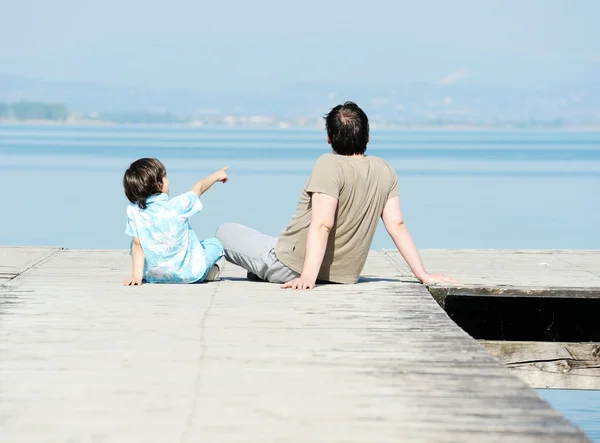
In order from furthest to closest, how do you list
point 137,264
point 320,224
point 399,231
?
point 137,264
point 399,231
point 320,224

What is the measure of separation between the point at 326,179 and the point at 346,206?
262 millimetres

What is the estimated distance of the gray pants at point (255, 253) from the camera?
278 inches

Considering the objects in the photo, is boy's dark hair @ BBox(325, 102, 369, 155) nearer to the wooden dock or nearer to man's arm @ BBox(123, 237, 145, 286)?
the wooden dock

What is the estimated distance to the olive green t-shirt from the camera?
21.5ft

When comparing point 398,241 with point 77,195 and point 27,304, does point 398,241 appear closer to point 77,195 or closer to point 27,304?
point 27,304

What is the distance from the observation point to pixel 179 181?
115ft

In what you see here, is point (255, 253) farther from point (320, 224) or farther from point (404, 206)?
point (404, 206)

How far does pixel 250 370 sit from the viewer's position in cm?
475

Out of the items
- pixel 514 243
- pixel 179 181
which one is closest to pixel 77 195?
pixel 179 181

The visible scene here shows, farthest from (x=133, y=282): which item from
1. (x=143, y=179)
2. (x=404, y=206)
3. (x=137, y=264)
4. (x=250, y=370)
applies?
(x=404, y=206)

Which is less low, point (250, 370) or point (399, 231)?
point (399, 231)

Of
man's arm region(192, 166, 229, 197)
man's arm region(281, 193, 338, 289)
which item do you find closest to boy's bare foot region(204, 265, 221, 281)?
man's arm region(192, 166, 229, 197)

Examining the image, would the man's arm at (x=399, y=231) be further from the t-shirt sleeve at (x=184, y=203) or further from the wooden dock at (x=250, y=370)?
the t-shirt sleeve at (x=184, y=203)

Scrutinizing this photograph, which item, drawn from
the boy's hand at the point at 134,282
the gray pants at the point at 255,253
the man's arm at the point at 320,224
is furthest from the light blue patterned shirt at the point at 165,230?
the man's arm at the point at 320,224
